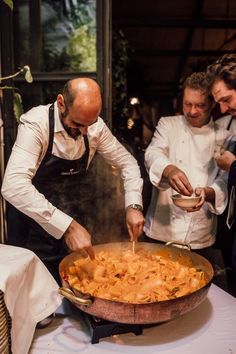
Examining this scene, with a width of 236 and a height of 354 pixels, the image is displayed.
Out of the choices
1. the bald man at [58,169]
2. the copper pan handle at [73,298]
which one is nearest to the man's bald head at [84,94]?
the bald man at [58,169]

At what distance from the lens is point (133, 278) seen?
1.80 metres

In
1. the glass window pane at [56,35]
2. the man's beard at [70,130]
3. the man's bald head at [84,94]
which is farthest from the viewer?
the glass window pane at [56,35]

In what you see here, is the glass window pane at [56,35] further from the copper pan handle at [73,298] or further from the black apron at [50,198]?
the copper pan handle at [73,298]

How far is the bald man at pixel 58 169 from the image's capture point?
1.96 metres

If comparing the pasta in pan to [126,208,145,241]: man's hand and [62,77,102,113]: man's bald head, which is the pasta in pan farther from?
[62,77,102,113]: man's bald head

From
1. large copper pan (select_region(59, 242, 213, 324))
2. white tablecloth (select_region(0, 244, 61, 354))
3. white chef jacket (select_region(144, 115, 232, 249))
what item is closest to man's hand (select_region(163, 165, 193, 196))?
white chef jacket (select_region(144, 115, 232, 249))

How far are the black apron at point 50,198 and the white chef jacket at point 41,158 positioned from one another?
4cm

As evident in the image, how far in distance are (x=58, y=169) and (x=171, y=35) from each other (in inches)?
226

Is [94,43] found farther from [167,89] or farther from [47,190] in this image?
[167,89]

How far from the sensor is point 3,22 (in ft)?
9.34

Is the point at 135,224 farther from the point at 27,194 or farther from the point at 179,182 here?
the point at 27,194

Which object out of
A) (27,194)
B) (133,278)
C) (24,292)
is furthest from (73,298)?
(27,194)

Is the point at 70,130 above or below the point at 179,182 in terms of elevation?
above

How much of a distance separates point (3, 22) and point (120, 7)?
3129mm
